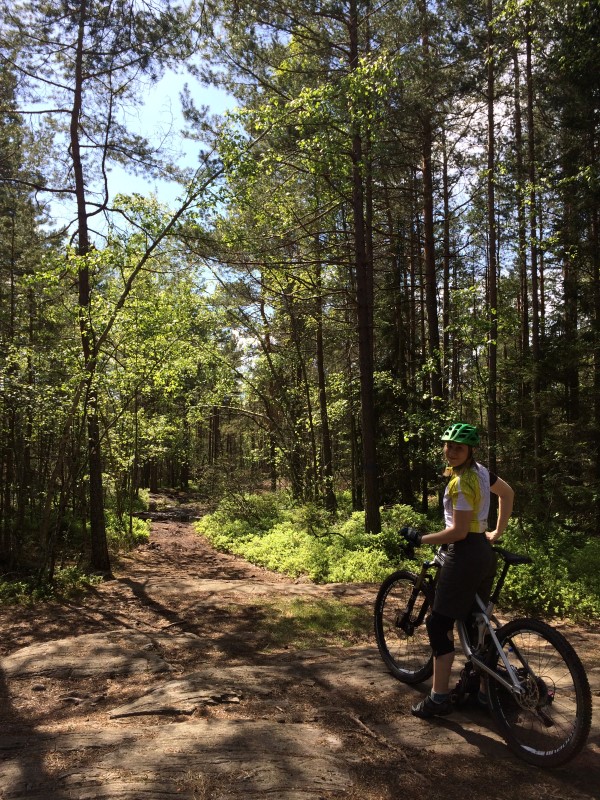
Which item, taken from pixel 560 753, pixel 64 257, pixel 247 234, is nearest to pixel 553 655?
pixel 560 753

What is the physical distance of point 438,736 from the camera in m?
3.16

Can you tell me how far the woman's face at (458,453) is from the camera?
3.34 meters

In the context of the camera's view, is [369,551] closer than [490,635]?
No

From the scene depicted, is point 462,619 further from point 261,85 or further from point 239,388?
point 239,388

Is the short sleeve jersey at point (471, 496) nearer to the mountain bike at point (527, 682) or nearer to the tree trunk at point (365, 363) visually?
the mountain bike at point (527, 682)

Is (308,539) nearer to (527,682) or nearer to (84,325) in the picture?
(84,325)

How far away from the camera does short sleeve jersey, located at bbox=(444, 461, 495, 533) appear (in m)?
3.26

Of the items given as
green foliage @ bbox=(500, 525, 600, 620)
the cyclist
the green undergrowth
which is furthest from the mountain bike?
the green undergrowth

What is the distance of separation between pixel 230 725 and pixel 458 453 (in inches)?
91.1

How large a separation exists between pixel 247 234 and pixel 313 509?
6644 millimetres

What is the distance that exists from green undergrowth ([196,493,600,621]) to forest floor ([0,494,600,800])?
846mm

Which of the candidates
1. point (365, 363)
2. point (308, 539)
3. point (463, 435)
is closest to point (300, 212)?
point (365, 363)

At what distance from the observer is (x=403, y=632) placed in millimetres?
4223

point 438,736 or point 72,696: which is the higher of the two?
point 438,736
